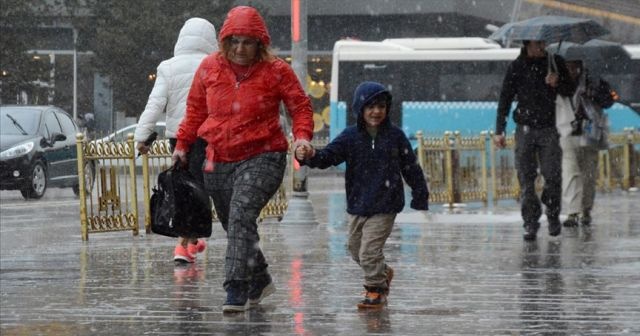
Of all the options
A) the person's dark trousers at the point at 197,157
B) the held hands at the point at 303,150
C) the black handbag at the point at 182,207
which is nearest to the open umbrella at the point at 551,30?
the person's dark trousers at the point at 197,157

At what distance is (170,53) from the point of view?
156 feet

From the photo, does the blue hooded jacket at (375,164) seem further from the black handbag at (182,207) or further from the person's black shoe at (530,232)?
the person's black shoe at (530,232)

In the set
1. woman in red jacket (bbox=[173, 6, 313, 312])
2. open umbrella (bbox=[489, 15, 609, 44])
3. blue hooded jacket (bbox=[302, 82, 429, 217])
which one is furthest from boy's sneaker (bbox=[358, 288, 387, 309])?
open umbrella (bbox=[489, 15, 609, 44])

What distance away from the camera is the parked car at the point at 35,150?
951 inches

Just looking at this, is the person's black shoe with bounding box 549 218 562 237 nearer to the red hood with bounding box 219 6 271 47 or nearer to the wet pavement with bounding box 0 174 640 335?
the wet pavement with bounding box 0 174 640 335

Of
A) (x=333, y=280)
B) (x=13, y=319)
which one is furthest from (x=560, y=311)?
(x=13, y=319)

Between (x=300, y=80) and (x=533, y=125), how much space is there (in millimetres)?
3331

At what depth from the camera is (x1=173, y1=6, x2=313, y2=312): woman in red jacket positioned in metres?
8.24

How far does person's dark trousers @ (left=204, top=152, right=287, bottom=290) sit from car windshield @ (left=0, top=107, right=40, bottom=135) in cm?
1704

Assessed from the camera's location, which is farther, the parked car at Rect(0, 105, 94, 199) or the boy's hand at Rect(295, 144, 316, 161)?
the parked car at Rect(0, 105, 94, 199)

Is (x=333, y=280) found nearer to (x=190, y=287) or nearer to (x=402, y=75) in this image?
(x=190, y=287)

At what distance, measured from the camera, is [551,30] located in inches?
630

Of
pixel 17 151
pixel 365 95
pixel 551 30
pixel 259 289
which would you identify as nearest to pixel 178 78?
pixel 365 95

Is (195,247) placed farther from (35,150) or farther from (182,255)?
(35,150)
